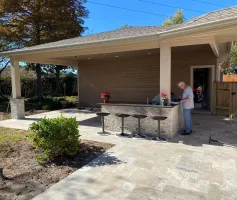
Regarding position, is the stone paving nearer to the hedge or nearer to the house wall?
the house wall

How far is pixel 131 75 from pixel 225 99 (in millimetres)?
4548

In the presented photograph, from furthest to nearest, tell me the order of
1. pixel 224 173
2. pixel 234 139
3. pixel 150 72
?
1. pixel 150 72
2. pixel 234 139
3. pixel 224 173

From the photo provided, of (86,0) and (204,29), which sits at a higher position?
(86,0)

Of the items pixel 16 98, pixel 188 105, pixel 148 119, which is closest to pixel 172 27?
pixel 188 105

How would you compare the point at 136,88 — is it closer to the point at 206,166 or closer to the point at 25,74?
the point at 206,166

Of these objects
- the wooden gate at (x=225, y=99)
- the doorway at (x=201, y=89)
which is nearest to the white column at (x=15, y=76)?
the doorway at (x=201, y=89)

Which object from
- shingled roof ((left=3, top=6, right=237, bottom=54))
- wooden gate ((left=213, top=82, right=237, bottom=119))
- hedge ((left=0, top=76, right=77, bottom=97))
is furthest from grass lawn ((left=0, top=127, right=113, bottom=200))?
hedge ((left=0, top=76, right=77, bottom=97))

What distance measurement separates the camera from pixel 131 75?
1016 centimetres

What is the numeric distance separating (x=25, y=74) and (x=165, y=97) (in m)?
14.4

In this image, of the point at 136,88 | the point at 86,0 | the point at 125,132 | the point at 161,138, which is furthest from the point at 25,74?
the point at 161,138

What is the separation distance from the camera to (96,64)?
36.6 feet

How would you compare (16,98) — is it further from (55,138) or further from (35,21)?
(35,21)

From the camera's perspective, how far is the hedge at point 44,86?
48.3ft

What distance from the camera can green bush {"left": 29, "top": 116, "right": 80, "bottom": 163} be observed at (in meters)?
3.57
